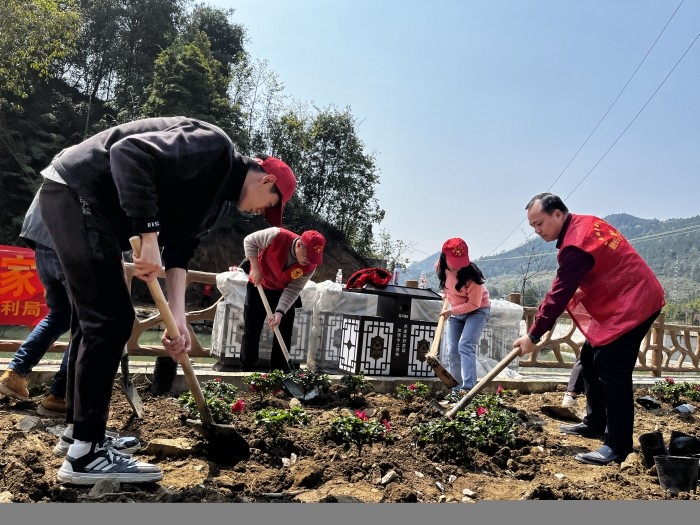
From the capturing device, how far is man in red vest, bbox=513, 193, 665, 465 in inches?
141

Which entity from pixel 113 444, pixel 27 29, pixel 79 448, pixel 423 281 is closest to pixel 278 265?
pixel 113 444

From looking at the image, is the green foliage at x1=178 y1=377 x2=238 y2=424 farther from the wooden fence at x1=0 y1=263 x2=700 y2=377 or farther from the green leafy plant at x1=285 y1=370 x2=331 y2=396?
the wooden fence at x1=0 y1=263 x2=700 y2=377

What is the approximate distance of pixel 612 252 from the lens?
144 inches

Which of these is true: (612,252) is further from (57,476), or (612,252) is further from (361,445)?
(57,476)

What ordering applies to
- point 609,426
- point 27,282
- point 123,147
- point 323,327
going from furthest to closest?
point 323,327 < point 27,282 < point 609,426 < point 123,147

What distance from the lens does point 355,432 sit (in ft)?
10.8

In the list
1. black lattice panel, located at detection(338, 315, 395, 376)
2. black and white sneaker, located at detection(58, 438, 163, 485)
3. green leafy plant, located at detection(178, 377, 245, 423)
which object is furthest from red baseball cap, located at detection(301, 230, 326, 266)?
black and white sneaker, located at detection(58, 438, 163, 485)

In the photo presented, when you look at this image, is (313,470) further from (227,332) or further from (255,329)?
(227,332)

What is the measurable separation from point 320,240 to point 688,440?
3.15 m

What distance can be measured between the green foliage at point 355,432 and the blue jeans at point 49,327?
1.75 meters

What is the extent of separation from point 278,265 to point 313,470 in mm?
2915

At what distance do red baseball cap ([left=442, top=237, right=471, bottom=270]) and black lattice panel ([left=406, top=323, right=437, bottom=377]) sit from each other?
1477 millimetres

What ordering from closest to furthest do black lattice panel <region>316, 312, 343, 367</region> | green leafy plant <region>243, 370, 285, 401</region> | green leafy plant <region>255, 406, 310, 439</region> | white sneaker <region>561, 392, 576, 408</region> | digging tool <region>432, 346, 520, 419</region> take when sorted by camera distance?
green leafy plant <region>255, 406, 310, 439</region>, digging tool <region>432, 346, 520, 419</region>, green leafy plant <region>243, 370, 285, 401</region>, white sneaker <region>561, 392, 576, 408</region>, black lattice panel <region>316, 312, 343, 367</region>

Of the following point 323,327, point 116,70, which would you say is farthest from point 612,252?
point 116,70
